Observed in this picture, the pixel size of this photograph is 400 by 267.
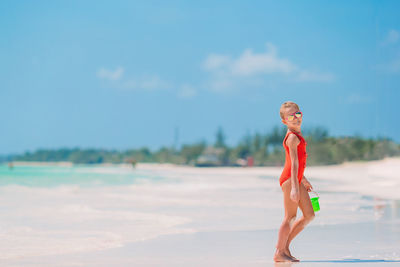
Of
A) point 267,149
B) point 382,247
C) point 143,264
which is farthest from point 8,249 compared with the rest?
point 267,149

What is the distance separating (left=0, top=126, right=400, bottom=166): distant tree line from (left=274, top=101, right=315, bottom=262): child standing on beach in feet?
132

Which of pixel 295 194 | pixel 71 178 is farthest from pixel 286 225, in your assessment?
pixel 71 178

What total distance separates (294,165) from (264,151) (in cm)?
8445

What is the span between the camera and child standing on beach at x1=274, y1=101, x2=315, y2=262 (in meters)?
4.24

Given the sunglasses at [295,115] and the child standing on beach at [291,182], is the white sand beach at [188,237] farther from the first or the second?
the sunglasses at [295,115]

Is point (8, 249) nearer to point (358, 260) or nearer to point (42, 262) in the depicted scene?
point (42, 262)

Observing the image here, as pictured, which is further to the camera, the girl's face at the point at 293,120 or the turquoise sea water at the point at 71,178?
the turquoise sea water at the point at 71,178

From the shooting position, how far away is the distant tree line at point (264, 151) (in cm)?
6450

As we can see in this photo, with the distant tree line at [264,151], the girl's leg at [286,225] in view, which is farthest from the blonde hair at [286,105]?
the distant tree line at [264,151]

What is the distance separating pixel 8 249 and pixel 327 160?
206 ft

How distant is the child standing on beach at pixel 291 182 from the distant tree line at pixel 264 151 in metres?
40.3

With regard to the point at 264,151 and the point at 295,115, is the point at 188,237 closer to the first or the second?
the point at 295,115

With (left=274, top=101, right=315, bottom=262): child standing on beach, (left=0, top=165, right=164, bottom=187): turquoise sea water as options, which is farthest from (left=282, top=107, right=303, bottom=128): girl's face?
(left=0, top=165, right=164, bottom=187): turquoise sea water

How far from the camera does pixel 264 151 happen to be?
87938mm
